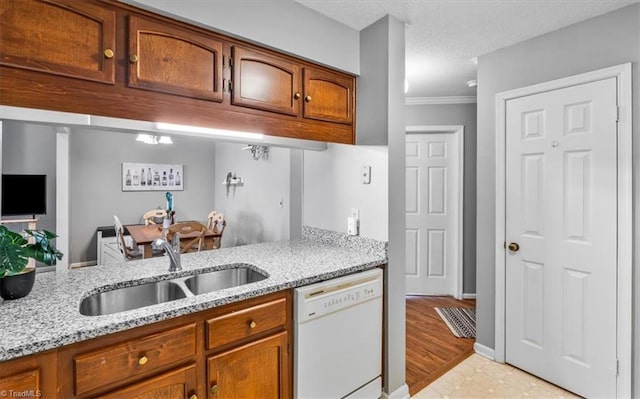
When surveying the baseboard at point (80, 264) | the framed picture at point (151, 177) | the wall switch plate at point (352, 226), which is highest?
the framed picture at point (151, 177)

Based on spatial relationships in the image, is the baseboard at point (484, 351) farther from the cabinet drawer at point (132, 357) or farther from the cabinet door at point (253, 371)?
the cabinet drawer at point (132, 357)

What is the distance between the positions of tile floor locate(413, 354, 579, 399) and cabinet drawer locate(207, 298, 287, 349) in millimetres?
1207

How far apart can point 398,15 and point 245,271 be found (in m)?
1.75

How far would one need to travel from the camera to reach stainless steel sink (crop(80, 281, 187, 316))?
4.57 feet

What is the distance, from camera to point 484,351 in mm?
2523

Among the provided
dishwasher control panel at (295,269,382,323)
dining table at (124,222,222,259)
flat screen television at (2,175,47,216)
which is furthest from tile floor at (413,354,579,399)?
flat screen television at (2,175,47,216)

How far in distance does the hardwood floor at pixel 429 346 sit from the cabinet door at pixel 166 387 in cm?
147

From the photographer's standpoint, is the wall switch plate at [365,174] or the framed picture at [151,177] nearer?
the wall switch plate at [365,174]

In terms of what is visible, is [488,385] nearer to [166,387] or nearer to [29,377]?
[166,387]

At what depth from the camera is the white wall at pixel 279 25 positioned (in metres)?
1.48

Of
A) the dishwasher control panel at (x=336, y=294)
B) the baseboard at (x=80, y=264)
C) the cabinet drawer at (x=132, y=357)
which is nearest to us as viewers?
the cabinet drawer at (x=132, y=357)

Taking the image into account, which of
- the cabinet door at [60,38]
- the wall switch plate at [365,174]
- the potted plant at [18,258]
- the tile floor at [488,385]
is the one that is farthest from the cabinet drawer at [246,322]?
the tile floor at [488,385]

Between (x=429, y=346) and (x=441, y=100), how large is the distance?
2.58 metres

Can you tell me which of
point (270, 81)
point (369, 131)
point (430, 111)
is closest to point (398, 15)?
point (369, 131)
